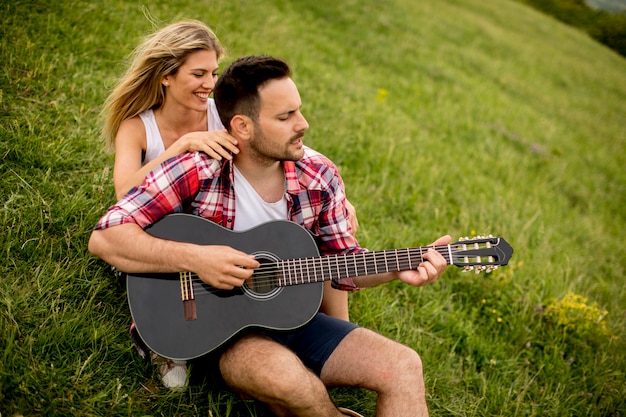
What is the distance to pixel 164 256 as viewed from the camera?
2365 millimetres

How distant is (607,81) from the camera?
17625 mm

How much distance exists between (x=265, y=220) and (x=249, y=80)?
81 cm

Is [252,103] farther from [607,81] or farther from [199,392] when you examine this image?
[607,81]

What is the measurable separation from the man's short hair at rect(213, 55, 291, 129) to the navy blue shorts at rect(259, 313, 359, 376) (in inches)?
48.9

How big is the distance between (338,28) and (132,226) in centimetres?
821

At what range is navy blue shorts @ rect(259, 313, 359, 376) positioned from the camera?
2648mm

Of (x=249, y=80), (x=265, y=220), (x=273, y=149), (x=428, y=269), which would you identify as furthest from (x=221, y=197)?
(x=428, y=269)

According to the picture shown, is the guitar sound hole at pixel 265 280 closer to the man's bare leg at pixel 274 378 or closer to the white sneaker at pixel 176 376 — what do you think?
the man's bare leg at pixel 274 378

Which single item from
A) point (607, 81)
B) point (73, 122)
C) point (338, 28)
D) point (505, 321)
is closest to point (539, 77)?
point (607, 81)

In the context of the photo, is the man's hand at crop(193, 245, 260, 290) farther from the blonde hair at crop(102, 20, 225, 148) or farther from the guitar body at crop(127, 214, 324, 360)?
the blonde hair at crop(102, 20, 225, 148)

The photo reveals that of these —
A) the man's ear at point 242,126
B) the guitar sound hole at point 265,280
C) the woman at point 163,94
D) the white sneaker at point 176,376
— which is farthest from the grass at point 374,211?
the man's ear at point 242,126

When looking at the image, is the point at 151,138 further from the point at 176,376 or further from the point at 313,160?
the point at 176,376

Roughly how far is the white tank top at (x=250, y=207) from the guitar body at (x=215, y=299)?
0.19 meters

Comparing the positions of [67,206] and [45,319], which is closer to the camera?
[45,319]
